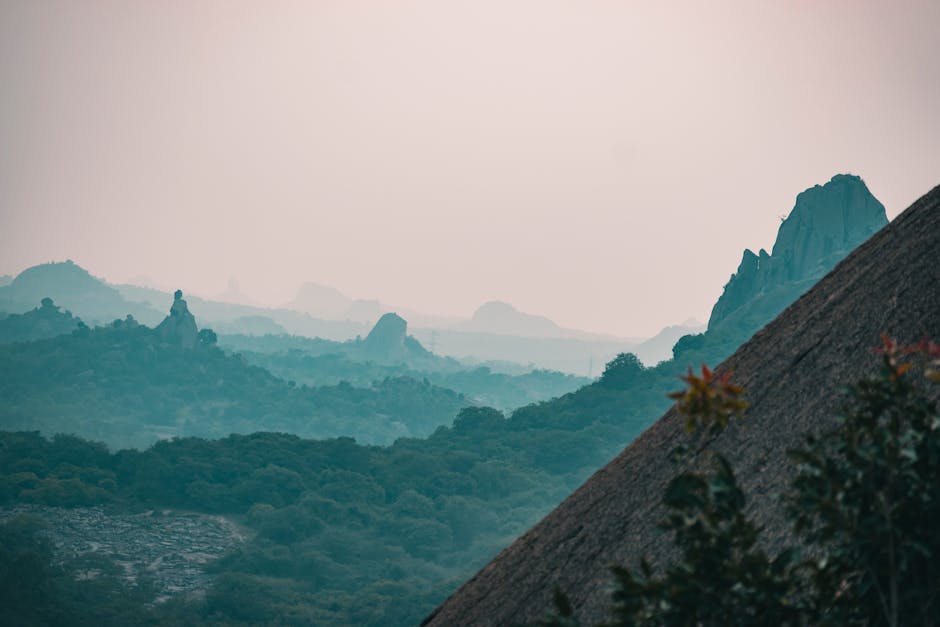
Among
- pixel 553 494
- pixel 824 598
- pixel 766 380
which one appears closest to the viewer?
pixel 824 598

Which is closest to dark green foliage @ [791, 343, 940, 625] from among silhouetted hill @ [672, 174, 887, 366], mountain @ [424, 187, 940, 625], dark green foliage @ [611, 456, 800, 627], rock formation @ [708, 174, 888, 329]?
dark green foliage @ [611, 456, 800, 627]

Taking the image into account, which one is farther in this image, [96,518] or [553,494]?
[553,494]

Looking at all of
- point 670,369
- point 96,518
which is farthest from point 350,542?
point 670,369

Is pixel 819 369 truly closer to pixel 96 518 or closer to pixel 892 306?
pixel 892 306

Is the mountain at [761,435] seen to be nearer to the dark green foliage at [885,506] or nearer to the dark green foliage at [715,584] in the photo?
the dark green foliage at [885,506]

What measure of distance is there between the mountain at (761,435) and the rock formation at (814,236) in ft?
373

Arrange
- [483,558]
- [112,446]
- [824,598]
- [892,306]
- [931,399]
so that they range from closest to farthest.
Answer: [824,598] → [931,399] → [892,306] → [483,558] → [112,446]

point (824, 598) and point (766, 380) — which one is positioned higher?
point (766, 380)

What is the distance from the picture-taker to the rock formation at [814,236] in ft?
411

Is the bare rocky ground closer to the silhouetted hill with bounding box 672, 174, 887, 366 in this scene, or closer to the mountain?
the silhouetted hill with bounding box 672, 174, 887, 366

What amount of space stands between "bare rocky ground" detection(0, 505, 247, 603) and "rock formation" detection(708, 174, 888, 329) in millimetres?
67559

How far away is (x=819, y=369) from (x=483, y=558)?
3476 inches

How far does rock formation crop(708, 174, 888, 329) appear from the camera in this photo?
12538 centimetres

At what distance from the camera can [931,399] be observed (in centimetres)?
747
